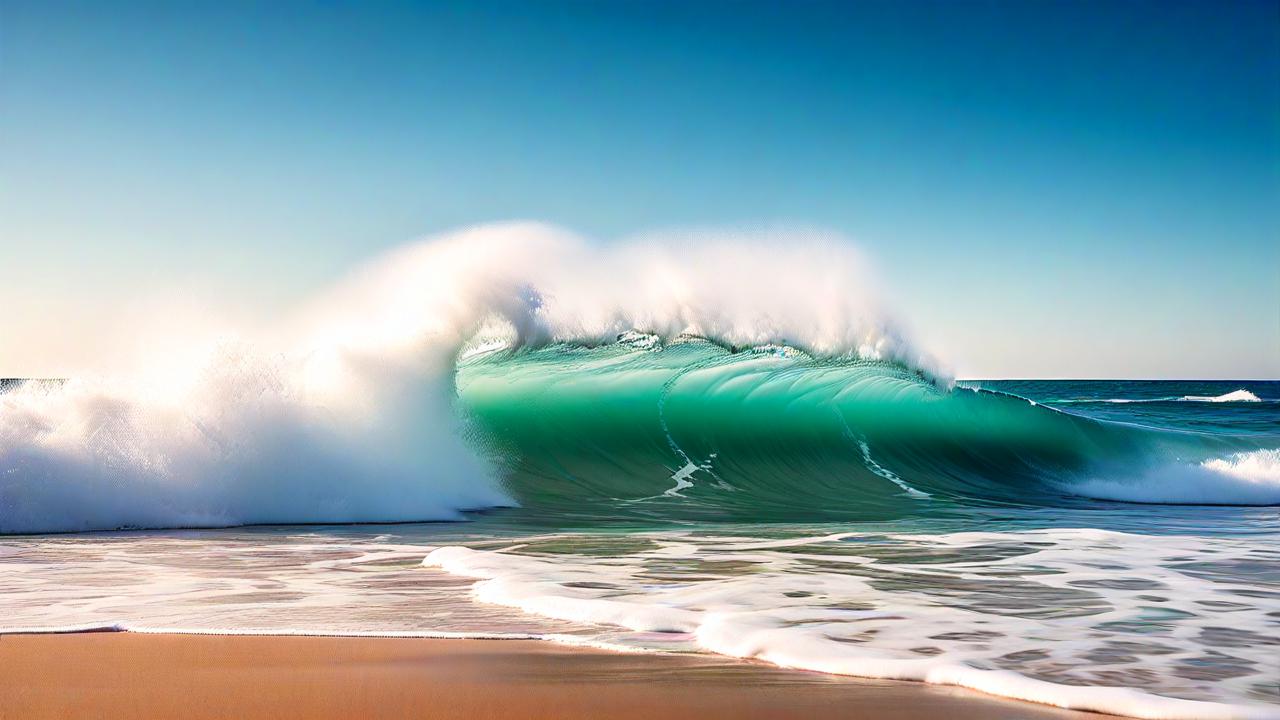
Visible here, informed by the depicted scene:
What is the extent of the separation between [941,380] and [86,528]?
35.7 feet

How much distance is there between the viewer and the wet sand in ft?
10.7

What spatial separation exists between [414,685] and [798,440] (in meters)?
10.6

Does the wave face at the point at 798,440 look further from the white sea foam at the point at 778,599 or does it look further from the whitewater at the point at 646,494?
the white sea foam at the point at 778,599

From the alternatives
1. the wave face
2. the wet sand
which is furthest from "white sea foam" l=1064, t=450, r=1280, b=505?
the wet sand

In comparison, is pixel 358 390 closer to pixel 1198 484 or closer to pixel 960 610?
pixel 960 610

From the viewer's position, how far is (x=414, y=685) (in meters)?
3.56

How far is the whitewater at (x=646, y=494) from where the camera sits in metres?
4.49

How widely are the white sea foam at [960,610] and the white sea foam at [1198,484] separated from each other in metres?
5.52

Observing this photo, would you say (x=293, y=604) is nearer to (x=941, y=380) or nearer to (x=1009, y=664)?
(x=1009, y=664)

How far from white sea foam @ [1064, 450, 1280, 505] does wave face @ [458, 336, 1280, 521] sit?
0.09ft

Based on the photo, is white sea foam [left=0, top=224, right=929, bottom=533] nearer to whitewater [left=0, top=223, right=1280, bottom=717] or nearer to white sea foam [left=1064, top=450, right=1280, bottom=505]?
whitewater [left=0, top=223, right=1280, bottom=717]

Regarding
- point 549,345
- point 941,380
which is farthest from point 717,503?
point 941,380

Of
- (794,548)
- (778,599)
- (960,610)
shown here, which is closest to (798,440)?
(794,548)

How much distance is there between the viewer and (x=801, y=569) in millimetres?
6191
